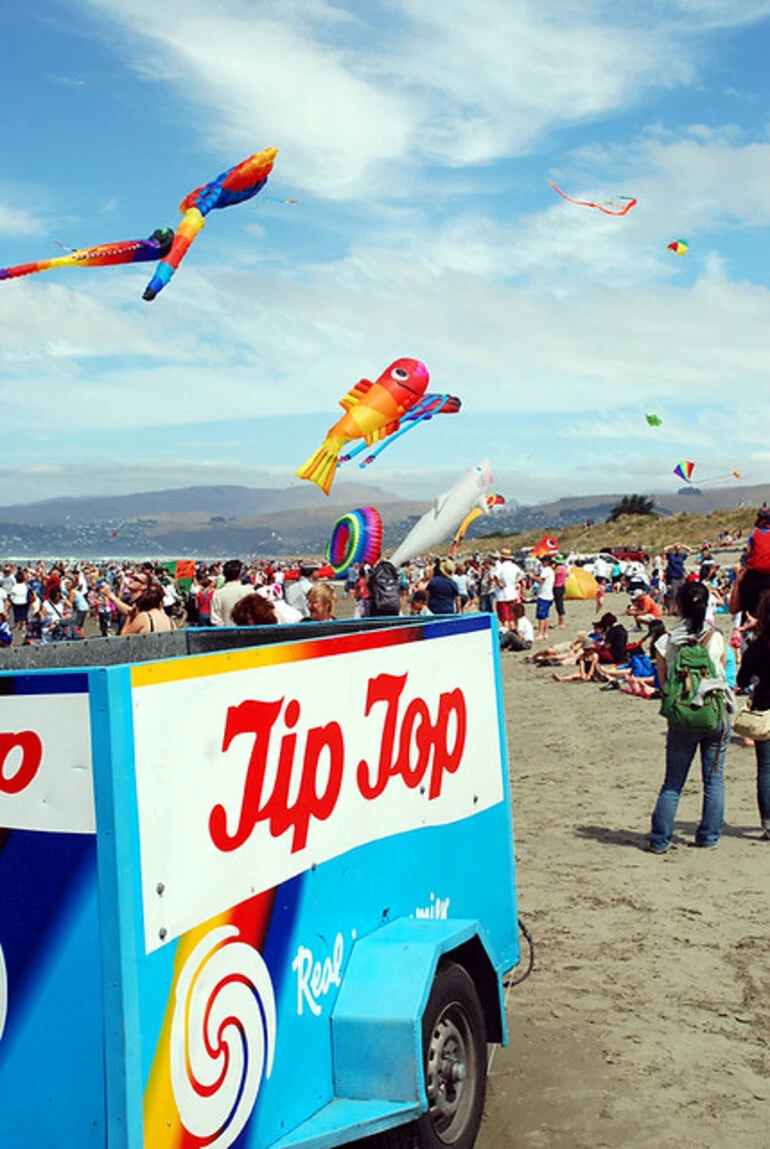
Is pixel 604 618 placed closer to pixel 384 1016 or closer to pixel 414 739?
pixel 414 739

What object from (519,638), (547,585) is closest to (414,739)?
(519,638)

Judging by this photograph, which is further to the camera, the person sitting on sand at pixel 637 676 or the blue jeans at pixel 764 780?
the person sitting on sand at pixel 637 676

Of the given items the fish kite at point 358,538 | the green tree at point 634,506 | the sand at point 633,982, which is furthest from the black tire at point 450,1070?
the green tree at point 634,506

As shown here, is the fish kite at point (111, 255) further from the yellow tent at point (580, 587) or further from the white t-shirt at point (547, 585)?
the yellow tent at point (580, 587)

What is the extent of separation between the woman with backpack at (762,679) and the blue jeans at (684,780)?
12.4 inches

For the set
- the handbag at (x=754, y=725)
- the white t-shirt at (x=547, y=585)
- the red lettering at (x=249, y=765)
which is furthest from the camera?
the white t-shirt at (x=547, y=585)

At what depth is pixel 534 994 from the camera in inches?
213

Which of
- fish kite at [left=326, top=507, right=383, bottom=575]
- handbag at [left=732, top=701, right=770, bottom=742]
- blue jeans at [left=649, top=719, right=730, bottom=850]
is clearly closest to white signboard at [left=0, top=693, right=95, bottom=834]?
blue jeans at [left=649, top=719, right=730, bottom=850]

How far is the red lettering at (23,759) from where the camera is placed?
265 cm

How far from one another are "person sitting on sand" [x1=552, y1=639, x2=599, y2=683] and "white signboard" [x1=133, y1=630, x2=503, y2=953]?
483 inches

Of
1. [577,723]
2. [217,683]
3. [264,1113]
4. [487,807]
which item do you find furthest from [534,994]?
[577,723]

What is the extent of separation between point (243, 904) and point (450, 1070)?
49.1 inches

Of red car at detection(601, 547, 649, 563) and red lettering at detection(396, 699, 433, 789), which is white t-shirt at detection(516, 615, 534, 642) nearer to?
red lettering at detection(396, 699, 433, 789)

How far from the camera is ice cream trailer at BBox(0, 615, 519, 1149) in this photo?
2.56m
